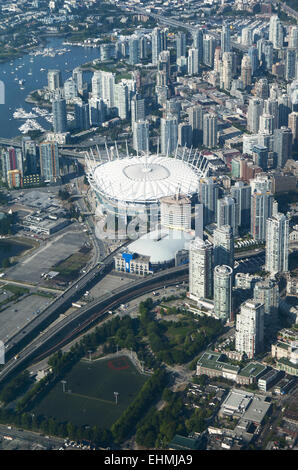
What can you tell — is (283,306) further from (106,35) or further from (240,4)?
(240,4)

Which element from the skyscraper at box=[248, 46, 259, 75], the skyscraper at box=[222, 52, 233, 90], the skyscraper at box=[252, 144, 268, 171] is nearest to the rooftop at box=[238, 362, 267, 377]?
the skyscraper at box=[252, 144, 268, 171]

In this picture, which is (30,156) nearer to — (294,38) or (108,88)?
(108,88)

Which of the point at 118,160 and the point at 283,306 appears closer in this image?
the point at 283,306

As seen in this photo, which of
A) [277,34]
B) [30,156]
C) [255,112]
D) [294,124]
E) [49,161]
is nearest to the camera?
[49,161]

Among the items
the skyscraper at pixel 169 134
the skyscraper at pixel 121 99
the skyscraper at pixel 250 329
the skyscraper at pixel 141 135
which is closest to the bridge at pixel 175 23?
the skyscraper at pixel 121 99

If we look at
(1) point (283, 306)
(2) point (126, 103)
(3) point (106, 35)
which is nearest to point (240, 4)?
(3) point (106, 35)

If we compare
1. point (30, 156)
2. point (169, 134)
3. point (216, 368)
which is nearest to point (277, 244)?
point (216, 368)
